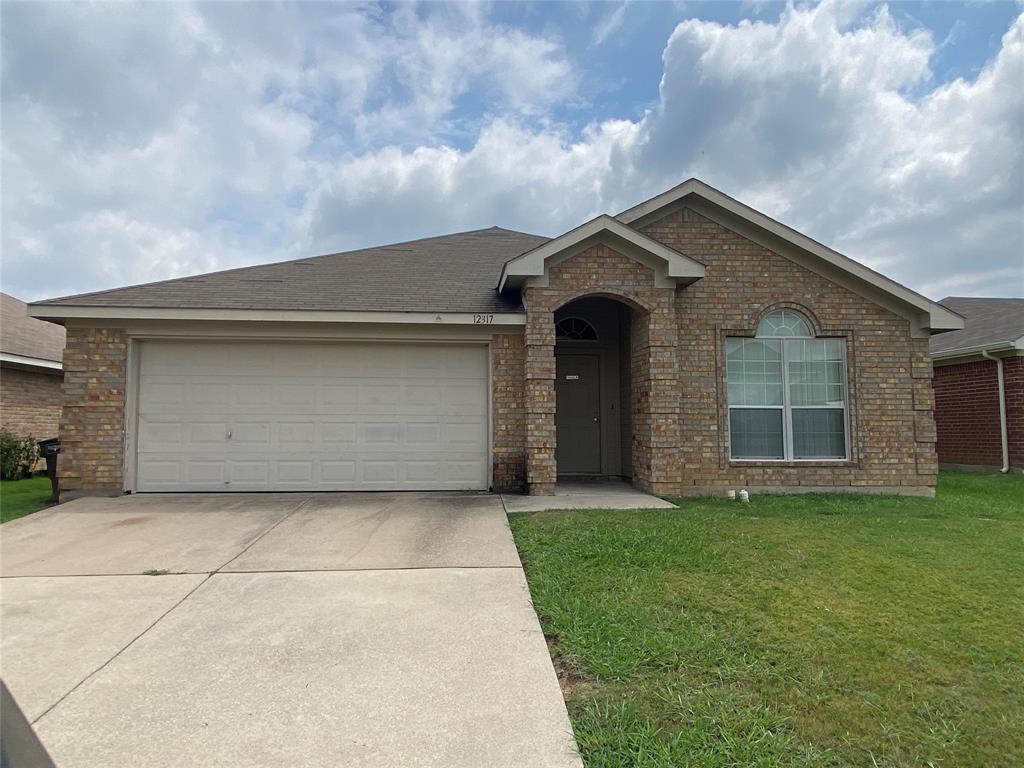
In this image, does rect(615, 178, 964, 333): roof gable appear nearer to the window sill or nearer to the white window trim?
the white window trim

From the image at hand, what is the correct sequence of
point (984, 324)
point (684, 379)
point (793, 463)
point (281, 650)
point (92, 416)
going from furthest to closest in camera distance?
1. point (984, 324)
2. point (793, 463)
3. point (684, 379)
4. point (92, 416)
5. point (281, 650)

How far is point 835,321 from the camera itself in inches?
366

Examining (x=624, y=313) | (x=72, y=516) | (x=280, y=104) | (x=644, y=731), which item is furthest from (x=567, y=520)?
(x=280, y=104)

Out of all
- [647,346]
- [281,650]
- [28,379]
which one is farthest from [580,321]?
[28,379]

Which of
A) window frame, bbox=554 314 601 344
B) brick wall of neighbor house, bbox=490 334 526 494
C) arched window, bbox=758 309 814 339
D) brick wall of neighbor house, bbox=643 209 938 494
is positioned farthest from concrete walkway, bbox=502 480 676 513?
arched window, bbox=758 309 814 339

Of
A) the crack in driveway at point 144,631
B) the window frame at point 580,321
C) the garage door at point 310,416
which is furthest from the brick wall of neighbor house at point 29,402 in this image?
the window frame at point 580,321

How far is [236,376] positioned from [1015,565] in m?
9.78

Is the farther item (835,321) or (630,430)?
(630,430)

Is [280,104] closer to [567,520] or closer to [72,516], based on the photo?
[72,516]

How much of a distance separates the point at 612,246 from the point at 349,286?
4325 millimetres

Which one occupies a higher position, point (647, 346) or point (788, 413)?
point (647, 346)

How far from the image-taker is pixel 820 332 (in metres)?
9.27

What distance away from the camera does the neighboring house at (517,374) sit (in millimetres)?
8664

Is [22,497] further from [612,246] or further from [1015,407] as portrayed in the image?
[1015,407]
